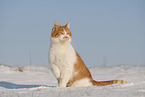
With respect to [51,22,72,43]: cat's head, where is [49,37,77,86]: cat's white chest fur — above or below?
below

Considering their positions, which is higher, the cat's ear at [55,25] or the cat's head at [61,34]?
the cat's ear at [55,25]

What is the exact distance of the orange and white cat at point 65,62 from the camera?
17.6 ft

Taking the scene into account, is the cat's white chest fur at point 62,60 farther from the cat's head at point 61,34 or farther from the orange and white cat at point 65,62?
the cat's head at point 61,34

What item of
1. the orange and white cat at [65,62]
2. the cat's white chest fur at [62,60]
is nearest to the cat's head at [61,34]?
the orange and white cat at [65,62]


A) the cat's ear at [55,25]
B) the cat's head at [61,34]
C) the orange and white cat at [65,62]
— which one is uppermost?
the cat's ear at [55,25]

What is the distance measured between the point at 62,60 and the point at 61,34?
668 mm

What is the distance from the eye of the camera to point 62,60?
539cm

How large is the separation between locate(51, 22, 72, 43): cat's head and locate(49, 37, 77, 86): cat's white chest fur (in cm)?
15

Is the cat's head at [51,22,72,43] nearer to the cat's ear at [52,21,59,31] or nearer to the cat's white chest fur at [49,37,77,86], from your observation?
the cat's ear at [52,21,59,31]

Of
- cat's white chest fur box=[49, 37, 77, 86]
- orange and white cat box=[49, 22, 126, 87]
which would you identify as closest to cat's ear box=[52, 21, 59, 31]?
orange and white cat box=[49, 22, 126, 87]

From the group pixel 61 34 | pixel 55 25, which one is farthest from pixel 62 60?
pixel 55 25

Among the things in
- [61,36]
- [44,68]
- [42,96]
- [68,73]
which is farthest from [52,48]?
[44,68]

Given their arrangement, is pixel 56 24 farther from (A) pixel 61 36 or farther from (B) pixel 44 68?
(B) pixel 44 68

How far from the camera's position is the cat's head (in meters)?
5.39
